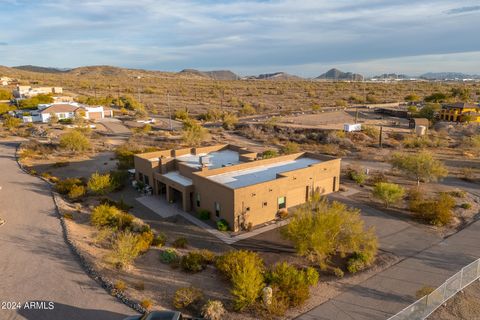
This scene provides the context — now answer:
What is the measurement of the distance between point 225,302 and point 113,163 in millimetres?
28514

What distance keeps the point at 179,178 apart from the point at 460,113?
2359 inches

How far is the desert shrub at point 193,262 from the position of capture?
691 inches

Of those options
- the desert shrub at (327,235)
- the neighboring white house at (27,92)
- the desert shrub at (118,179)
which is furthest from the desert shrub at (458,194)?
the neighboring white house at (27,92)

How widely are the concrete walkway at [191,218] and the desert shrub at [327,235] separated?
11.3 ft

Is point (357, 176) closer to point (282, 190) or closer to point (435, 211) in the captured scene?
point (435, 211)

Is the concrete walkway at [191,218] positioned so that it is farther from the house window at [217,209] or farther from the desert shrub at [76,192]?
the desert shrub at [76,192]

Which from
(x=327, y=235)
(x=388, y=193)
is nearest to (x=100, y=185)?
(x=327, y=235)

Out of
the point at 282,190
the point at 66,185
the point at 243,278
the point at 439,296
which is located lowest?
the point at 439,296

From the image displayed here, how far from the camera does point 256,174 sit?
27.4 metres

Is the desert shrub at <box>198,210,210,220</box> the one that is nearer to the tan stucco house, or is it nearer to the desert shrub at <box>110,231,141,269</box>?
the tan stucco house

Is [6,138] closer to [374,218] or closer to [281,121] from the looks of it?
[281,121]

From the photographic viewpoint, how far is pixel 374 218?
2448 cm

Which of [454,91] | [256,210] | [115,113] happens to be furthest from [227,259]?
[454,91]

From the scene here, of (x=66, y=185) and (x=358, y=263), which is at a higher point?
(x=66, y=185)
